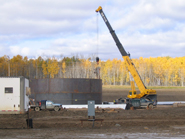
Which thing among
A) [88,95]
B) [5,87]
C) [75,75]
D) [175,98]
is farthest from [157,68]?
[5,87]

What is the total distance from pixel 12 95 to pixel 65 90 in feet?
36.2

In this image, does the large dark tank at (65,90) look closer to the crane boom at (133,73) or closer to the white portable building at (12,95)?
the crane boom at (133,73)

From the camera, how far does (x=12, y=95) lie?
67.4 feet

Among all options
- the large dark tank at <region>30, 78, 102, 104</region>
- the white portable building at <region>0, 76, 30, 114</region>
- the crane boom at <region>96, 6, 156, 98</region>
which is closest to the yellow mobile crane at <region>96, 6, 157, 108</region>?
the crane boom at <region>96, 6, 156, 98</region>

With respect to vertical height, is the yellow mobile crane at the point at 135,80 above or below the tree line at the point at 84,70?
below

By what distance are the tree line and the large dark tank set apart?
53.9 m

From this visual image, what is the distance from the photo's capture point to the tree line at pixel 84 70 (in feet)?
300

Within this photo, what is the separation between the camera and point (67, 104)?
30969 millimetres

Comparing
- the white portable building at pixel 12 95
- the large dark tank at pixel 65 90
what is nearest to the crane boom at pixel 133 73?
the large dark tank at pixel 65 90

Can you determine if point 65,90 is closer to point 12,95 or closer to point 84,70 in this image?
point 12,95

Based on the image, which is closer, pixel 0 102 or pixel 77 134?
pixel 77 134

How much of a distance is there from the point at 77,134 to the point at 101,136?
4.44 ft

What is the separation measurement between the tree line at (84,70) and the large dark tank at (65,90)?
53.9 meters

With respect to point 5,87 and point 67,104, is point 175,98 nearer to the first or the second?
point 67,104
